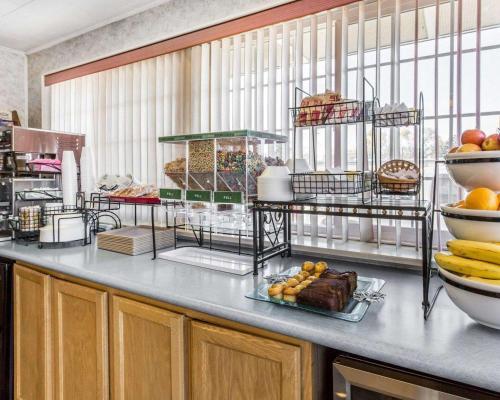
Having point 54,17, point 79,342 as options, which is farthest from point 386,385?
point 54,17

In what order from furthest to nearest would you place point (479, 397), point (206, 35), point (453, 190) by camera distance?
point (206, 35) < point (453, 190) < point (479, 397)

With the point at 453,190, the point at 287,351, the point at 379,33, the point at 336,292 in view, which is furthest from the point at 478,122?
the point at 287,351

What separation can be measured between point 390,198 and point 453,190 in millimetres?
349

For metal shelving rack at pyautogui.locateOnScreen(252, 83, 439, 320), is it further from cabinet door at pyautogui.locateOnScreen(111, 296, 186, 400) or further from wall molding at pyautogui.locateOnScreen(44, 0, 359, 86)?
wall molding at pyautogui.locateOnScreen(44, 0, 359, 86)

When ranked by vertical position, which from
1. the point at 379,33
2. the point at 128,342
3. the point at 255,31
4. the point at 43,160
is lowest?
the point at 128,342

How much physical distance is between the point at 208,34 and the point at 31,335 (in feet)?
6.06

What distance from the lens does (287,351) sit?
3.18 feet

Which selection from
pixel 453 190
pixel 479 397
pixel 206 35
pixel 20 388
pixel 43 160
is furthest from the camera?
pixel 43 160

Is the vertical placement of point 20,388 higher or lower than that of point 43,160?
lower

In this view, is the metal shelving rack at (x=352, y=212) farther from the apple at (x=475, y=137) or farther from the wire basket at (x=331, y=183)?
the apple at (x=475, y=137)

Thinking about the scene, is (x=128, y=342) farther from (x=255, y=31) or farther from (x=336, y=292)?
(x=255, y=31)

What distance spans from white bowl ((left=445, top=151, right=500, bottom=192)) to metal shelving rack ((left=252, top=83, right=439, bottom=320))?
0.47 ft

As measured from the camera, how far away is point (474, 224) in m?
0.88

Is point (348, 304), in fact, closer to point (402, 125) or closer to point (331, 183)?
point (331, 183)
